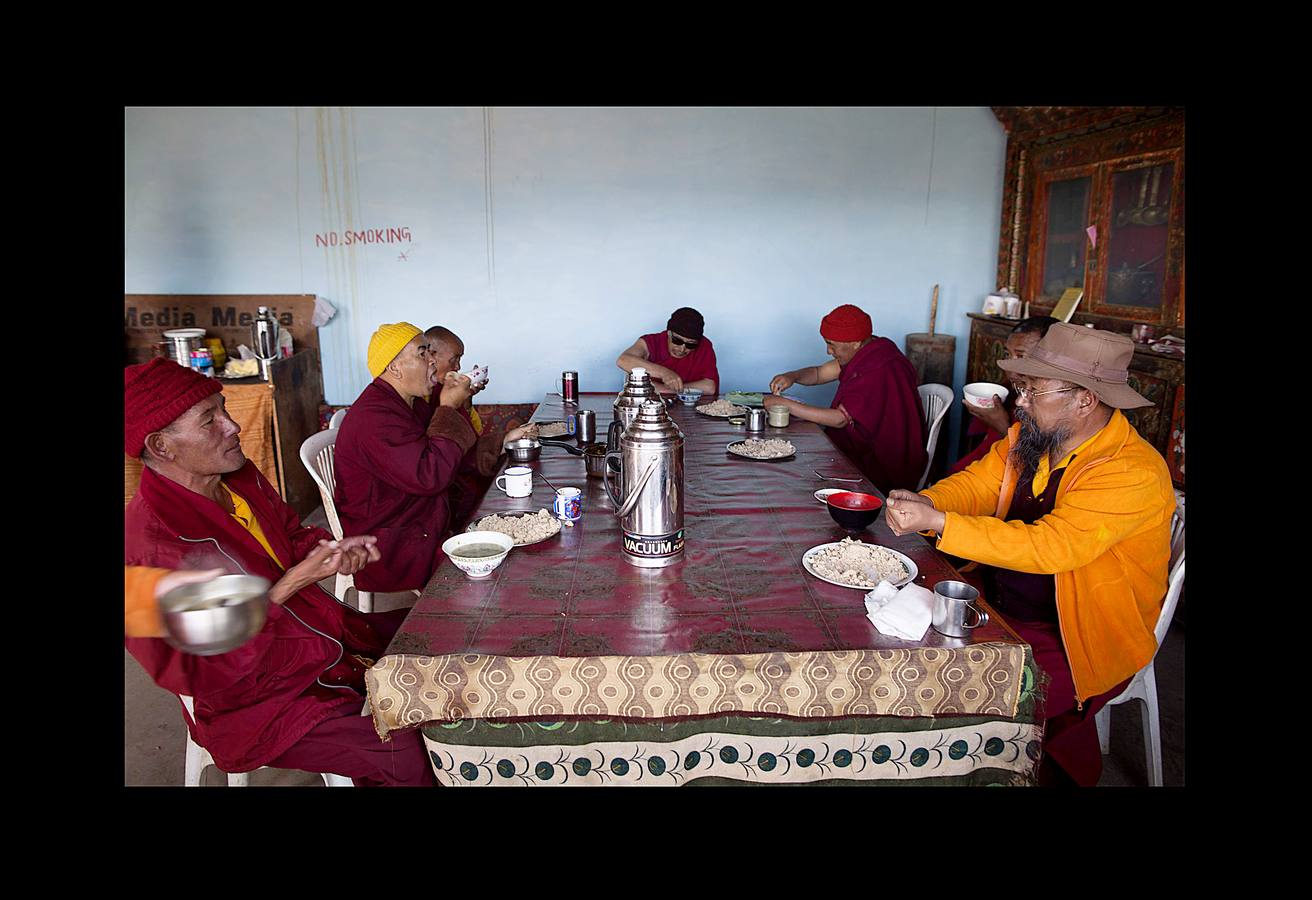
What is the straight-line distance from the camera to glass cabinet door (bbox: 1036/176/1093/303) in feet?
14.5

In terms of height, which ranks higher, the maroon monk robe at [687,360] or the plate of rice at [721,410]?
the maroon monk robe at [687,360]

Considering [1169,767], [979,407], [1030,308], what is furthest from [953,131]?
[1169,767]

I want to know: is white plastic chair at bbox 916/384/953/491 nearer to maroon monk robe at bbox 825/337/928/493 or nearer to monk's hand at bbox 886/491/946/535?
maroon monk robe at bbox 825/337/928/493

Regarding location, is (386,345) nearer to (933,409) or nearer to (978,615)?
(978,615)

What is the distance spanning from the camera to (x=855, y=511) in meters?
2.00

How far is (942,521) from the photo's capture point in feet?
6.04

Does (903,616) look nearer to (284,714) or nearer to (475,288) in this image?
(284,714)

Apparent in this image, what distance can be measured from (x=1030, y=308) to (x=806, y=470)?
9.93 feet

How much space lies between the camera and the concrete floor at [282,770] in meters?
2.46

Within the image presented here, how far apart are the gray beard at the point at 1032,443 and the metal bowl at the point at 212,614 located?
1922 millimetres

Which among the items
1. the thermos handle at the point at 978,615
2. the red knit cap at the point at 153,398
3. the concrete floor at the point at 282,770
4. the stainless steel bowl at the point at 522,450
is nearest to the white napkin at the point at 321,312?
the concrete floor at the point at 282,770

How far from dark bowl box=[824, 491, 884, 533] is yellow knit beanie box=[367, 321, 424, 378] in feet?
5.21

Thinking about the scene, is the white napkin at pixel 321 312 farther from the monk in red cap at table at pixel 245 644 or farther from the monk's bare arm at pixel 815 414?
the monk in red cap at table at pixel 245 644

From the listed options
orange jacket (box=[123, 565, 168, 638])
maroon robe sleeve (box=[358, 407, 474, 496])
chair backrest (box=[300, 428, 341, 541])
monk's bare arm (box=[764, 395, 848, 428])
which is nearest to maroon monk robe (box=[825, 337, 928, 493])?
monk's bare arm (box=[764, 395, 848, 428])
